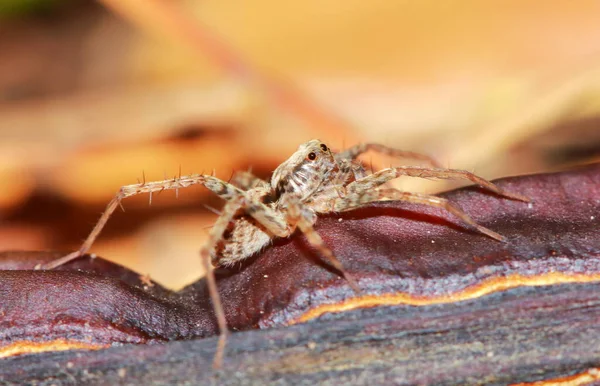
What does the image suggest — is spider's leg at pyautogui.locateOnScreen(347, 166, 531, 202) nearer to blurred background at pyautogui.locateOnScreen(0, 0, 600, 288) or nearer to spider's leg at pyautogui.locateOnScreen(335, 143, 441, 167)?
spider's leg at pyautogui.locateOnScreen(335, 143, 441, 167)

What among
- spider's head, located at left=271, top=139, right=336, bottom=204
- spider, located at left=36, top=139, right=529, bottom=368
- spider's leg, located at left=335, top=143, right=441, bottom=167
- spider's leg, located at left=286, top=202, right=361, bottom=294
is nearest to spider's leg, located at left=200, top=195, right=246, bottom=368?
spider, located at left=36, top=139, right=529, bottom=368

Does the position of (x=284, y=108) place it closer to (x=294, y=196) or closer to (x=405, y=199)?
(x=294, y=196)

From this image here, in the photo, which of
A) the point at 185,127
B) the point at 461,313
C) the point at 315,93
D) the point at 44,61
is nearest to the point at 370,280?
the point at 461,313

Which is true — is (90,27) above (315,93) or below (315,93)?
above

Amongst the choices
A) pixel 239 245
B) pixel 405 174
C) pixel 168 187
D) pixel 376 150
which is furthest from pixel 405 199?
pixel 168 187

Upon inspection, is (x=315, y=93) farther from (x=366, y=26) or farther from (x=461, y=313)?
(x=461, y=313)

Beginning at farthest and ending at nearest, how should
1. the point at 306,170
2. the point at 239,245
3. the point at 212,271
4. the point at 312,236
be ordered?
the point at 306,170 → the point at 239,245 → the point at 212,271 → the point at 312,236

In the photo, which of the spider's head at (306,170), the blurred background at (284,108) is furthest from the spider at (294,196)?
the blurred background at (284,108)
